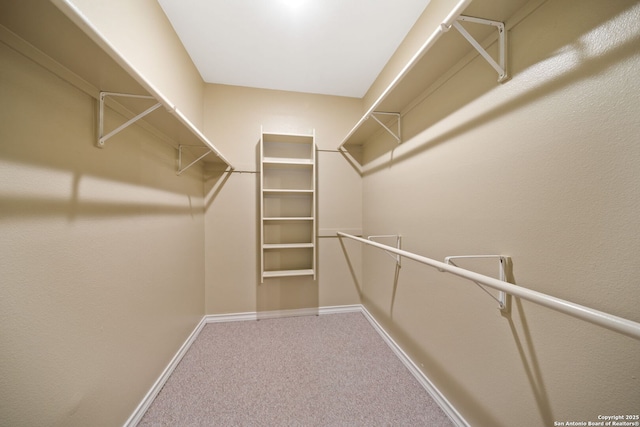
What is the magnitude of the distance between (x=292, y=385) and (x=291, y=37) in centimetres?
243

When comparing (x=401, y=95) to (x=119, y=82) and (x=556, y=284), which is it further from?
(x=119, y=82)

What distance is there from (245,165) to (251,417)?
1930mm

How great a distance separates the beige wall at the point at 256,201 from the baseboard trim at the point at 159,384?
40 centimetres

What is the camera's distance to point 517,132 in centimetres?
79

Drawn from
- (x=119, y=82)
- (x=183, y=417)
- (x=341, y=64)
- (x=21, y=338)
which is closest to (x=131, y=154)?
(x=119, y=82)

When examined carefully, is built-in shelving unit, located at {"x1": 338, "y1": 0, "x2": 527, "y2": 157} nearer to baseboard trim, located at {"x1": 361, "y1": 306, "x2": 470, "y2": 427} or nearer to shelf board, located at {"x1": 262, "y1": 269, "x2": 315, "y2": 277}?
shelf board, located at {"x1": 262, "y1": 269, "x2": 315, "y2": 277}

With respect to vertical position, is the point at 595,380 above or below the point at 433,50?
below

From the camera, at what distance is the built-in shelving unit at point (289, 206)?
2082mm

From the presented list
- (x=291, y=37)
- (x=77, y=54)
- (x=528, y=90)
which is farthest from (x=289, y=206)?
(x=528, y=90)

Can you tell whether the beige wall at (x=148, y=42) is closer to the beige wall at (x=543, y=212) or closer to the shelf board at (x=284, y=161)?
the shelf board at (x=284, y=161)

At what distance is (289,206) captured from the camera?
219 centimetres

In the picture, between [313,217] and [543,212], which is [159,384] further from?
[543,212]

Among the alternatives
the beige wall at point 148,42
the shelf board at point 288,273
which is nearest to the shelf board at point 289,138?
the beige wall at point 148,42

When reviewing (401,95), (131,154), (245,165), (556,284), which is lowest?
(556,284)
